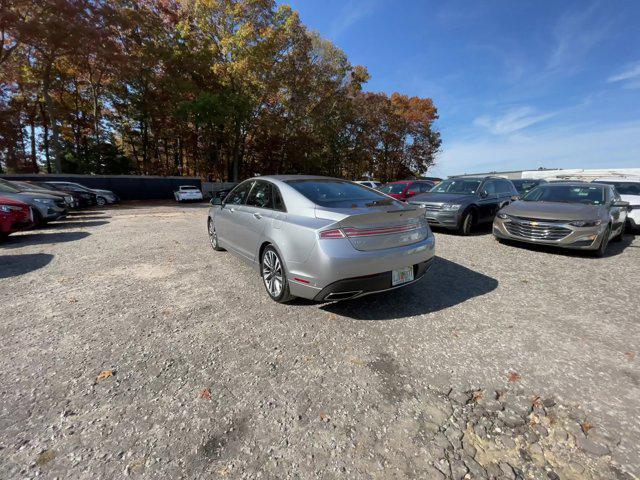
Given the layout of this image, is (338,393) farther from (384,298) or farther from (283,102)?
(283,102)

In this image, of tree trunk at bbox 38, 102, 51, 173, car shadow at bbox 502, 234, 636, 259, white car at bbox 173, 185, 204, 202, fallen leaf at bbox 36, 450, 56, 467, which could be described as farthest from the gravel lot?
tree trunk at bbox 38, 102, 51, 173

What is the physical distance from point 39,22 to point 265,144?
1818cm

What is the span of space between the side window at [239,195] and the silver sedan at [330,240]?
1.72ft

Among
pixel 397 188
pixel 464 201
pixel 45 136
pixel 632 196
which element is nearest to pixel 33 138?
pixel 45 136

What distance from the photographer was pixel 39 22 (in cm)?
1628

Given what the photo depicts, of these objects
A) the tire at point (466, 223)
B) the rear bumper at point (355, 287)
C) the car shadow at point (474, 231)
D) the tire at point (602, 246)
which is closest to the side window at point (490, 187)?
the car shadow at point (474, 231)

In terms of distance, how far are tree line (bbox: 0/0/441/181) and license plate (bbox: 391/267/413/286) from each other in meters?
22.0

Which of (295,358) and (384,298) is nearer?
(295,358)

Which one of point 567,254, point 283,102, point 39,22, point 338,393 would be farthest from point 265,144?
point 338,393

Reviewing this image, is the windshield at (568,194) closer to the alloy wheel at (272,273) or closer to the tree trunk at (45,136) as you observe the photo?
the alloy wheel at (272,273)

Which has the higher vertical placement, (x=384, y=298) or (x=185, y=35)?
(x=185, y=35)

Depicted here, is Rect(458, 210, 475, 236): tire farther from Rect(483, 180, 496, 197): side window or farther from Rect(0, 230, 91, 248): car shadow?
Rect(0, 230, 91, 248): car shadow

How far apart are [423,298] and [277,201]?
2.19 meters

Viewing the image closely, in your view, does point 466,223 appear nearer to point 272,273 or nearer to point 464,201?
point 464,201
